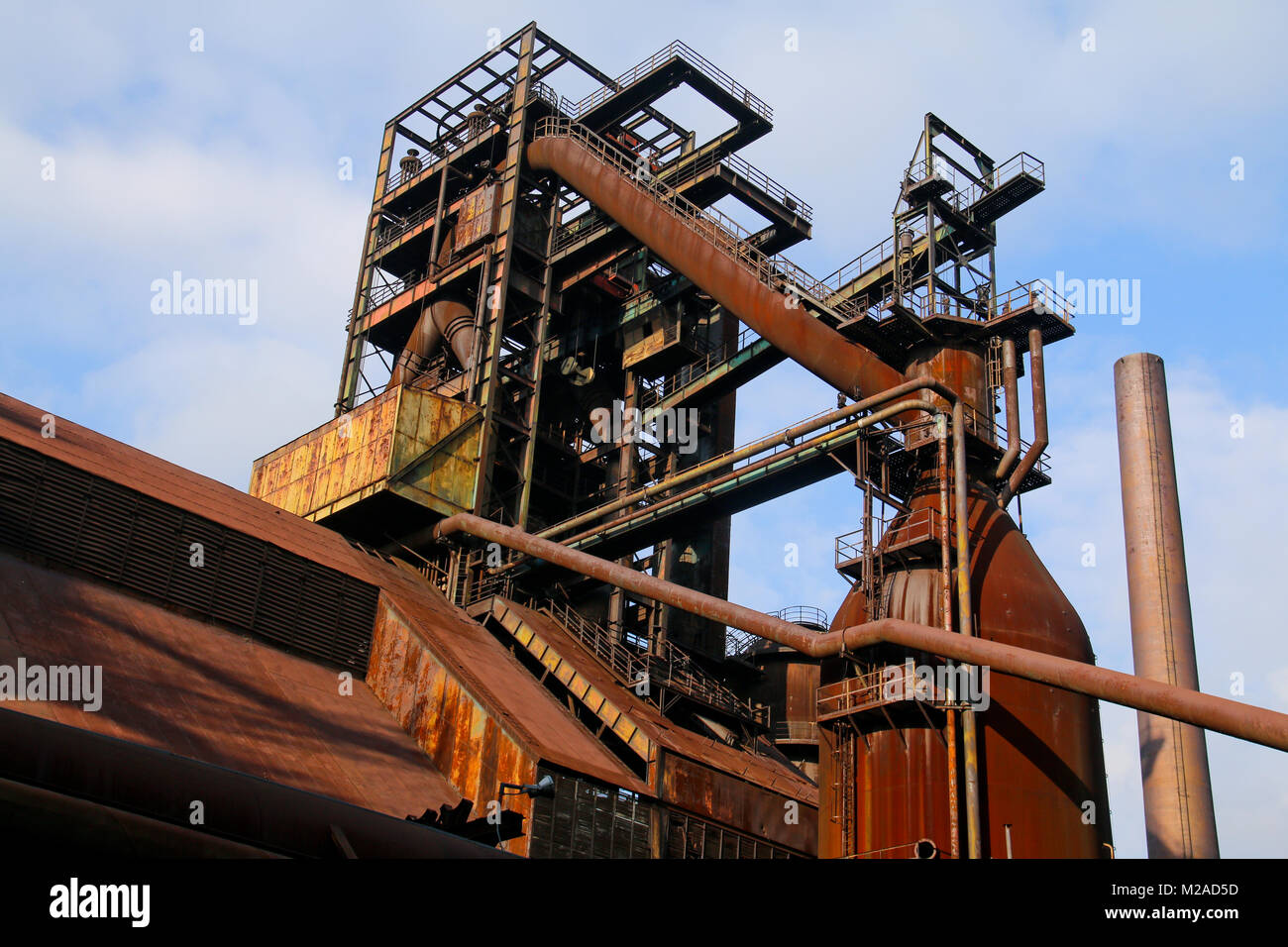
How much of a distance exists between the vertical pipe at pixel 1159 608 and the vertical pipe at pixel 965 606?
3.78 metres

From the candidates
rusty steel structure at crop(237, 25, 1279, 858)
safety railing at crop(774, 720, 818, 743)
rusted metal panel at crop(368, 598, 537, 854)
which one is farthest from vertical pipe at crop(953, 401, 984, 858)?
safety railing at crop(774, 720, 818, 743)

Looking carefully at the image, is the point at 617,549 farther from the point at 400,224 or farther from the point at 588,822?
the point at 400,224

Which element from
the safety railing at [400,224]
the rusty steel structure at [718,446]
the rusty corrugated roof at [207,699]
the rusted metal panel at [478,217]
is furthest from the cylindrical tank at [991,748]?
the safety railing at [400,224]

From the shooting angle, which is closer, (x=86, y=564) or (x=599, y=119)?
(x=86, y=564)

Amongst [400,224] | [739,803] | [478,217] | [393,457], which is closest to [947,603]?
[739,803]

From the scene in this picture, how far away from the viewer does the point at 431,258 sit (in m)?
37.3

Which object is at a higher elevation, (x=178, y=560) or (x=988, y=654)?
(x=178, y=560)

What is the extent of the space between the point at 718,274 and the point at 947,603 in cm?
1141

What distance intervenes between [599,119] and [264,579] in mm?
19228

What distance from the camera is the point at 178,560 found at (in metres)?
23.7

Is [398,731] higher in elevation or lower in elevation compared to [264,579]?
lower

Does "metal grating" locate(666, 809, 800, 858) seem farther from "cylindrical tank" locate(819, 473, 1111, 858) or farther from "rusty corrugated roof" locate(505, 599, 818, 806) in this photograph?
"cylindrical tank" locate(819, 473, 1111, 858)
